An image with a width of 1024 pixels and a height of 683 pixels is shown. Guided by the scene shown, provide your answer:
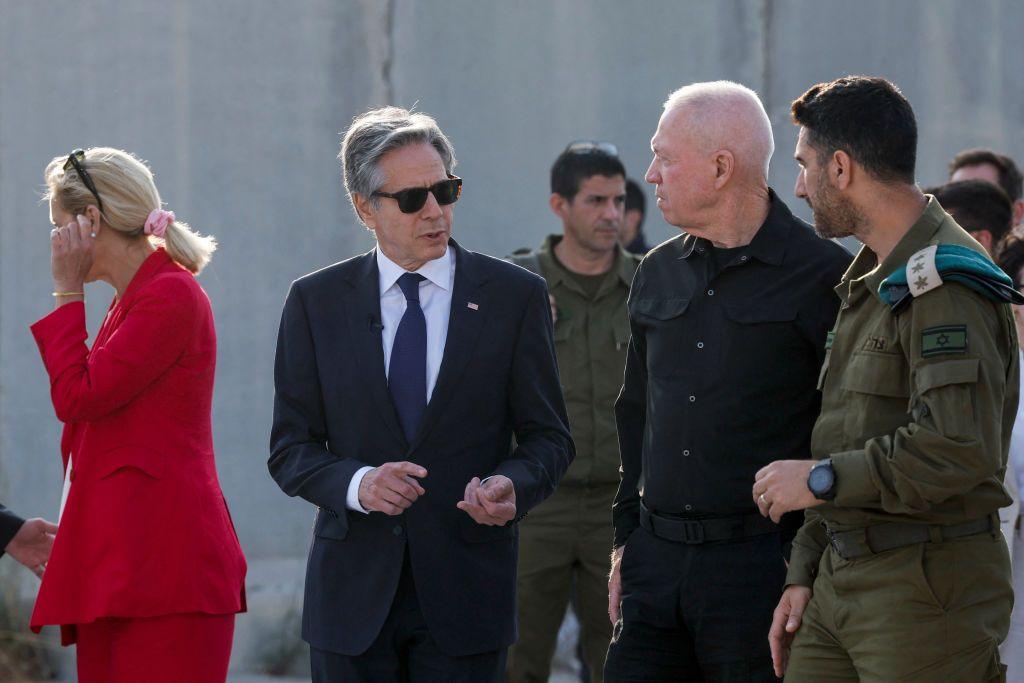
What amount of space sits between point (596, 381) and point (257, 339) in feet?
6.59

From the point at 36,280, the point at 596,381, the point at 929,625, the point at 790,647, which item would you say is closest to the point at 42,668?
the point at 36,280

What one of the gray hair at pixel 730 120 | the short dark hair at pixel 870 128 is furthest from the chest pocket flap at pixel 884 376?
the gray hair at pixel 730 120

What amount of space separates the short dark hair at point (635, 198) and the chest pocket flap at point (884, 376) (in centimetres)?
408

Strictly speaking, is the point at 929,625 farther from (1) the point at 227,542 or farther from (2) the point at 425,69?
(2) the point at 425,69

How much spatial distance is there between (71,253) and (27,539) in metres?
0.94

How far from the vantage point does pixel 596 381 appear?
5789 millimetres

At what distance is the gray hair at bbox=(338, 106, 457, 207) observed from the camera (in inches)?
153

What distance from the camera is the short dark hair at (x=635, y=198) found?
735 centimetres

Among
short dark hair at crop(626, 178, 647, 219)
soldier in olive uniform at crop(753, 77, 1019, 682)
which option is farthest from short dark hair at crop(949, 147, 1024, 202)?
soldier in olive uniform at crop(753, 77, 1019, 682)

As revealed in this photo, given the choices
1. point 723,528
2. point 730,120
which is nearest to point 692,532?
point 723,528

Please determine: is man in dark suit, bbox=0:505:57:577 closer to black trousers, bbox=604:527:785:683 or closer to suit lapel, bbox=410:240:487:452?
suit lapel, bbox=410:240:487:452

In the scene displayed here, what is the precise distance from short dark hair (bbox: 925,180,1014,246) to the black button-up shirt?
1.50 m

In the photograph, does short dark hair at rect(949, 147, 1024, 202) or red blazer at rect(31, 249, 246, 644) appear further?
short dark hair at rect(949, 147, 1024, 202)

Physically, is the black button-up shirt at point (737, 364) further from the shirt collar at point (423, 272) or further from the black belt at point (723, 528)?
the shirt collar at point (423, 272)
